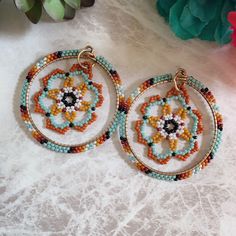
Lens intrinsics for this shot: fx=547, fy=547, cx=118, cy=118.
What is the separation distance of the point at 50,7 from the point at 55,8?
0.5 inches

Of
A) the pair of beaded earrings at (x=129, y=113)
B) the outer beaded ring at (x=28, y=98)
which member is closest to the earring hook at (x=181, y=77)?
the pair of beaded earrings at (x=129, y=113)

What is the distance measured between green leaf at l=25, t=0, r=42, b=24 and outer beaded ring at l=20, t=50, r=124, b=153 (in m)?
0.09

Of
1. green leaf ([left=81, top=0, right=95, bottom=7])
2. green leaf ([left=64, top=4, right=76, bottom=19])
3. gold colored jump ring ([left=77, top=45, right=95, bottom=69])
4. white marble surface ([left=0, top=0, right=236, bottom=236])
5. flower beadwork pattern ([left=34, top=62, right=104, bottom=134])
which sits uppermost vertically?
green leaf ([left=81, top=0, right=95, bottom=7])

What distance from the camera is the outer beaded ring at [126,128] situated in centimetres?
115

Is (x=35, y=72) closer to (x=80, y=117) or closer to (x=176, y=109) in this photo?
(x=80, y=117)

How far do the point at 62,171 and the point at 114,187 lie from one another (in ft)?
0.38

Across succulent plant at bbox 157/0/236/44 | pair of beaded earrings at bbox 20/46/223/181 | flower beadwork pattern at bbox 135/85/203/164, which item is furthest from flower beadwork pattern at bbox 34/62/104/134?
succulent plant at bbox 157/0/236/44

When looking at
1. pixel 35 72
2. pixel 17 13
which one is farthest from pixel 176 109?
pixel 17 13

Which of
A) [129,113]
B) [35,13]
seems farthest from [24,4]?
[129,113]

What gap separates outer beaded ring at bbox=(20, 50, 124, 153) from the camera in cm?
116

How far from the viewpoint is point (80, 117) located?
1.19 metres

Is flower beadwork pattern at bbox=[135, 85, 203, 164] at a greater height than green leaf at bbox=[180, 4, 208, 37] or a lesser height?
lesser

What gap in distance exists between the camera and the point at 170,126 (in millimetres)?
1181

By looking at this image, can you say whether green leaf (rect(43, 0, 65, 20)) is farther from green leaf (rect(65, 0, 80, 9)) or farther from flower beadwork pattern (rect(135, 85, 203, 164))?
flower beadwork pattern (rect(135, 85, 203, 164))
